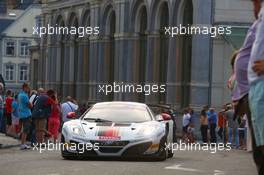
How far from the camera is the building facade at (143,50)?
151ft


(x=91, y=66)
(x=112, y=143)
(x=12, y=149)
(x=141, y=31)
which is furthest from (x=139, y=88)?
(x=112, y=143)

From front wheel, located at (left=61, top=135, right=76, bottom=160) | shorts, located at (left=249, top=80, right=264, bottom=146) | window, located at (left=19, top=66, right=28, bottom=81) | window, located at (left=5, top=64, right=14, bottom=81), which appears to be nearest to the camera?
shorts, located at (left=249, top=80, right=264, bottom=146)

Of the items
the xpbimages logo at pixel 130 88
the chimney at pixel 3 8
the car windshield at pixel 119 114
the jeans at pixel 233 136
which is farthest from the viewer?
the chimney at pixel 3 8

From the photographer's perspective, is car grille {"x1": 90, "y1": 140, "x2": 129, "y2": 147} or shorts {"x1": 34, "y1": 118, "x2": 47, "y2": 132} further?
shorts {"x1": 34, "y1": 118, "x2": 47, "y2": 132}

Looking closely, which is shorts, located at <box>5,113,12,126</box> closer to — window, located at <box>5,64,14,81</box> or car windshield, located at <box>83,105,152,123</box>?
car windshield, located at <box>83,105,152,123</box>

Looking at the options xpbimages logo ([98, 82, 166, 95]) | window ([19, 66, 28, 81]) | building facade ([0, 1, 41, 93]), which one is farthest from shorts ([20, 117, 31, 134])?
window ([19, 66, 28, 81])

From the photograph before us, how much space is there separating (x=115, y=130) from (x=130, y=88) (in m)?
35.2

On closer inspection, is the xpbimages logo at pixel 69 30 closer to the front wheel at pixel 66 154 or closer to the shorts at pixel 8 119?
the shorts at pixel 8 119

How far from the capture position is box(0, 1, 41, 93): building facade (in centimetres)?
10400

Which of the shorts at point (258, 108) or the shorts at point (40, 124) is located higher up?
the shorts at point (258, 108)

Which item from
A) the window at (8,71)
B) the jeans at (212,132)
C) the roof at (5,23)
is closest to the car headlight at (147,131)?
the jeans at (212,132)

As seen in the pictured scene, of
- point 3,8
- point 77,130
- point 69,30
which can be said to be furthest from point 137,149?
point 3,8

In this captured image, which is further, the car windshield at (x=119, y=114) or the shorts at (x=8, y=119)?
the shorts at (x=8, y=119)

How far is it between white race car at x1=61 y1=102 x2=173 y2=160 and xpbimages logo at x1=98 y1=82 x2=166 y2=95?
3069 cm
